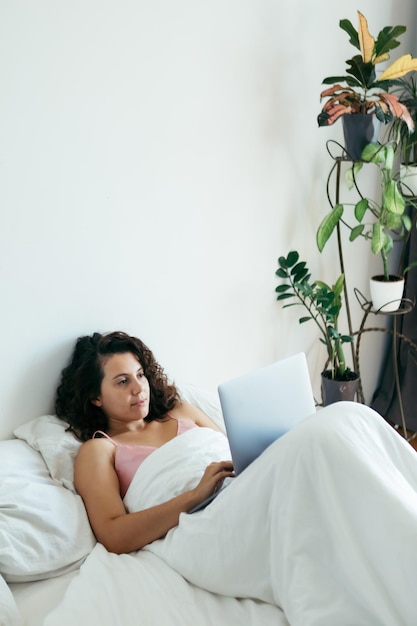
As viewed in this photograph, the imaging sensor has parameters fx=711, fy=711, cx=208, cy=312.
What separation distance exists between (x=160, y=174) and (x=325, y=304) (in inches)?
30.3

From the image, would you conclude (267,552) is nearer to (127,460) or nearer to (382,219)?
(127,460)

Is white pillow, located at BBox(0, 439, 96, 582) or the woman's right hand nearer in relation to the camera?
white pillow, located at BBox(0, 439, 96, 582)

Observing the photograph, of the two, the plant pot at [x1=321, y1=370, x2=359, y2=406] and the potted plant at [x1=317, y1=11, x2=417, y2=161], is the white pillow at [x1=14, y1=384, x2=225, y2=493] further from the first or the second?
the potted plant at [x1=317, y1=11, x2=417, y2=161]

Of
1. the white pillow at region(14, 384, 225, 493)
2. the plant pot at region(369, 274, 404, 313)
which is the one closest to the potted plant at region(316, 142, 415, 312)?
the plant pot at region(369, 274, 404, 313)

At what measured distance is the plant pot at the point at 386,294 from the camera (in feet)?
8.64

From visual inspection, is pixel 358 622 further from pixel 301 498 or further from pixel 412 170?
pixel 412 170

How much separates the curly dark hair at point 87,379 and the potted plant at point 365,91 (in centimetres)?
96

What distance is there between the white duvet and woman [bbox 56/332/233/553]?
69mm

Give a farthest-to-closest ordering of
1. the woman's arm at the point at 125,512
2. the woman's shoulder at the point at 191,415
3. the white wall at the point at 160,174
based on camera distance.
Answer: the woman's shoulder at the point at 191,415, the white wall at the point at 160,174, the woman's arm at the point at 125,512

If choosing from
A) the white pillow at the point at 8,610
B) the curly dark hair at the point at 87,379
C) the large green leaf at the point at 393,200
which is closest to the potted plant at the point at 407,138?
the large green leaf at the point at 393,200

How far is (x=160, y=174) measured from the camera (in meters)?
2.07

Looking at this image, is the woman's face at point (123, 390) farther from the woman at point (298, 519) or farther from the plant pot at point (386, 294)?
the plant pot at point (386, 294)

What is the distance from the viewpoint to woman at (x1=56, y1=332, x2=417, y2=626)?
130 centimetres

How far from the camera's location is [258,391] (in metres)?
1.60
